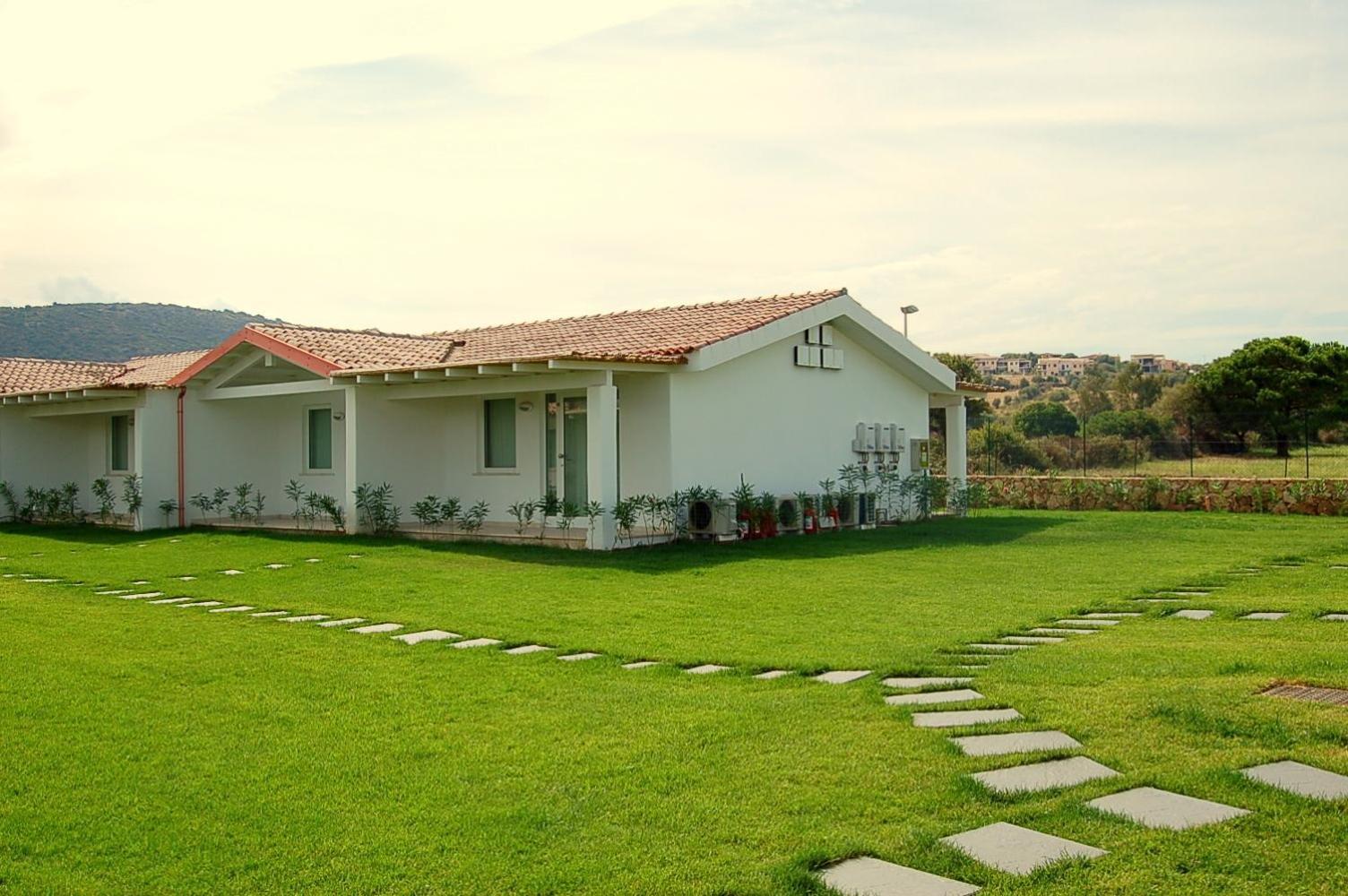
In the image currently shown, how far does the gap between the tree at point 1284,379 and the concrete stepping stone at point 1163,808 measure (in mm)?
33581

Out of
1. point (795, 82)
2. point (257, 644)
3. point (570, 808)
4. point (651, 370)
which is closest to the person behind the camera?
point (570, 808)

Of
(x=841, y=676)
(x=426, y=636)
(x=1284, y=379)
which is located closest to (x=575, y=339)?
(x=426, y=636)

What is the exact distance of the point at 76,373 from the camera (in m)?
26.5

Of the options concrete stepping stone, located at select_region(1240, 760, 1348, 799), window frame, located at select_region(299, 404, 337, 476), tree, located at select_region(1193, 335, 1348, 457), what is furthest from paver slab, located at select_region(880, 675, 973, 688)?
tree, located at select_region(1193, 335, 1348, 457)

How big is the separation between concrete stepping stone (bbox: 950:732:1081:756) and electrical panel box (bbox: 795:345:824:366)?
46.2 feet

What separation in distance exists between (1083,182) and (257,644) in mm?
14033

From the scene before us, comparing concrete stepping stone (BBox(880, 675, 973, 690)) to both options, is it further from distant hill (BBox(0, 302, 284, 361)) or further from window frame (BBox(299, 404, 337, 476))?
distant hill (BBox(0, 302, 284, 361))

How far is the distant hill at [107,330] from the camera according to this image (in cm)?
5803

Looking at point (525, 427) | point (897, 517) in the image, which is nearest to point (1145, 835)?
point (525, 427)

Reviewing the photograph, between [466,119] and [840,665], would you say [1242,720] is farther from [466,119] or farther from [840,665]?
[466,119]

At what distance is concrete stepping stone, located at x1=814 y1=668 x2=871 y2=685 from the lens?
7.25 meters

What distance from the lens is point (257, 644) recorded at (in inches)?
353

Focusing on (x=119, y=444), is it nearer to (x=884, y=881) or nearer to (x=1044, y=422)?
(x=884, y=881)

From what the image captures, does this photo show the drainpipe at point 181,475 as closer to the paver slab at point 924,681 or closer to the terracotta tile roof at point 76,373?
the terracotta tile roof at point 76,373
